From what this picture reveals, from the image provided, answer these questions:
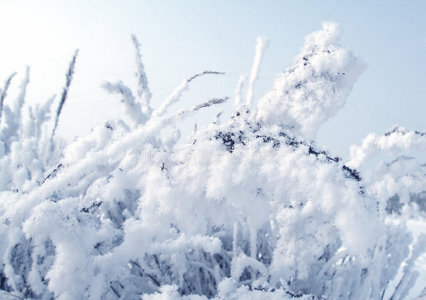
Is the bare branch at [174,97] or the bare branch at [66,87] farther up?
the bare branch at [174,97]

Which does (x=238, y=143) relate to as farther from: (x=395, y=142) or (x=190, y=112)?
(x=395, y=142)

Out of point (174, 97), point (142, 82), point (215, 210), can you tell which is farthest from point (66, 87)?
point (215, 210)

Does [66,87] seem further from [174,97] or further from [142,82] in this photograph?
[174,97]

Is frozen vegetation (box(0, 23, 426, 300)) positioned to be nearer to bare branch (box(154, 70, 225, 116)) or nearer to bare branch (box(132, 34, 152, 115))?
bare branch (box(154, 70, 225, 116))

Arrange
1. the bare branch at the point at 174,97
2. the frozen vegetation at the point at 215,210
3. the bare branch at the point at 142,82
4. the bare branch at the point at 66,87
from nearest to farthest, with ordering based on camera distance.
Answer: the frozen vegetation at the point at 215,210 < the bare branch at the point at 174,97 < the bare branch at the point at 66,87 < the bare branch at the point at 142,82

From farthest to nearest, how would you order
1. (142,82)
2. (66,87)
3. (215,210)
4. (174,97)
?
(142,82) < (66,87) < (174,97) < (215,210)

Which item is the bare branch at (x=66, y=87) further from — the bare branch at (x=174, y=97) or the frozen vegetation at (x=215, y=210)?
the bare branch at (x=174, y=97)

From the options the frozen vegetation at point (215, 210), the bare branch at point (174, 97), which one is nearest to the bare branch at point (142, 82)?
the frozen vegetation at point (215, 210)

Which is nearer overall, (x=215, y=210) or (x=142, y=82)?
(x=215, y=210)

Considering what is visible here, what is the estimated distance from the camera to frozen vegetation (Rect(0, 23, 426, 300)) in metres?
0.53

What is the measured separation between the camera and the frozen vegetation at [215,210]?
0.53m

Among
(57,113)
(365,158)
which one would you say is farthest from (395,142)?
(57,113)

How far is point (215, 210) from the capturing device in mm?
603

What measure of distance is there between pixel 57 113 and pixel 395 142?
1.41 m
